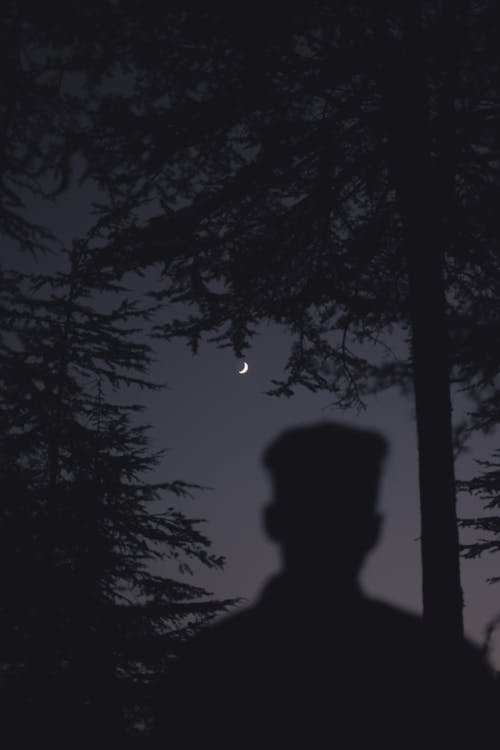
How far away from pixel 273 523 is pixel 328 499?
0.58 ft

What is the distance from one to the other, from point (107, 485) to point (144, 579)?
2031mm

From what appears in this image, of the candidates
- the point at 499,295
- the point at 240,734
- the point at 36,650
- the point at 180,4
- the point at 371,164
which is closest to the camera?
the point at 240,734

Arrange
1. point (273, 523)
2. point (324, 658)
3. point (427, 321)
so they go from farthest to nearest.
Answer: point (427, 321) < point (273, 523) < point (324, 658)

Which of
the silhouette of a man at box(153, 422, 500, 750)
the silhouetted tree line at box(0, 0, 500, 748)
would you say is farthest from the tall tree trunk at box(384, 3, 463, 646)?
the silhouette of a man at box(153, 422, 500, 750)

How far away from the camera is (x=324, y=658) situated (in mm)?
1765

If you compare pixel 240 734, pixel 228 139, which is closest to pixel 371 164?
pixel 228 139

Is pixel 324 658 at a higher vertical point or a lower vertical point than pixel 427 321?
lower

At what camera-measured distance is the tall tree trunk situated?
235 inches

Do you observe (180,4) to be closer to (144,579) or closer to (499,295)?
(499,295)

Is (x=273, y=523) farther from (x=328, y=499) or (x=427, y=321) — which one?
(x=427, y=321)

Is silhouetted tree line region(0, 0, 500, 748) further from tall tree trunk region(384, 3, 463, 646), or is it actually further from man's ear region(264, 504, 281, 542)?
man's ear region(264, 504, 281, 542)

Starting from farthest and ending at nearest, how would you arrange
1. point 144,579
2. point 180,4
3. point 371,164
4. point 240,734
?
point 144,579 → point 371,164 → point 180,4 → point 240,734

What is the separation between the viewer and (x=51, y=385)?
1356 centimetres

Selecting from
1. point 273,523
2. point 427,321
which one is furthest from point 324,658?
point 427,321
